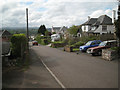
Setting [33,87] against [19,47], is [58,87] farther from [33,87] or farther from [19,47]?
[19,47]

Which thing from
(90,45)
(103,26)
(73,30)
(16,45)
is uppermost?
(103,26)

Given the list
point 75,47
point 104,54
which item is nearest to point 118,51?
point 104,54

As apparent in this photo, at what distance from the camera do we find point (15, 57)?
14.4 meters

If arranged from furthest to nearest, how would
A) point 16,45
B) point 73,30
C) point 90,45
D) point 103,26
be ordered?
point 73,30
point 103,26
point 90,45
point 16,45

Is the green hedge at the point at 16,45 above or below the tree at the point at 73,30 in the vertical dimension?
below

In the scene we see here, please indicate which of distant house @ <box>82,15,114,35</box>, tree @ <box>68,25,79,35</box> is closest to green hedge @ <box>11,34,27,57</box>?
distant house @ <box>82,15,114,35</box>

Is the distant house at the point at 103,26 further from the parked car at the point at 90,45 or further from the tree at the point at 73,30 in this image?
the parked car at the point at 90,45

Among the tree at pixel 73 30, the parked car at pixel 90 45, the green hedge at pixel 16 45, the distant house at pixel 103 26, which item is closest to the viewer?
the green hedge at pixel 16 45

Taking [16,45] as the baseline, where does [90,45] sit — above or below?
below

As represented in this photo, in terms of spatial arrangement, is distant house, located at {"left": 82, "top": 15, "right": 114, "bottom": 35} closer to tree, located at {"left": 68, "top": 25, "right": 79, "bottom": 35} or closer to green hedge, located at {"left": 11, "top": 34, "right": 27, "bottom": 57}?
tree, located at {"left": 68, "top": 25, "right": 79, "bottom": 35}

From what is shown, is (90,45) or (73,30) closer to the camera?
(90,45)


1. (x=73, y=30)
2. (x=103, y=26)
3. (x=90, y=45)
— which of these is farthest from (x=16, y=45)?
(x=73, y=30)

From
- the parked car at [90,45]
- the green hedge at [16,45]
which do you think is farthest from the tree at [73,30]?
the green hedge at [16,45]

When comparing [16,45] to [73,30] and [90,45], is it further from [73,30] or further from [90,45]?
[73,30]
